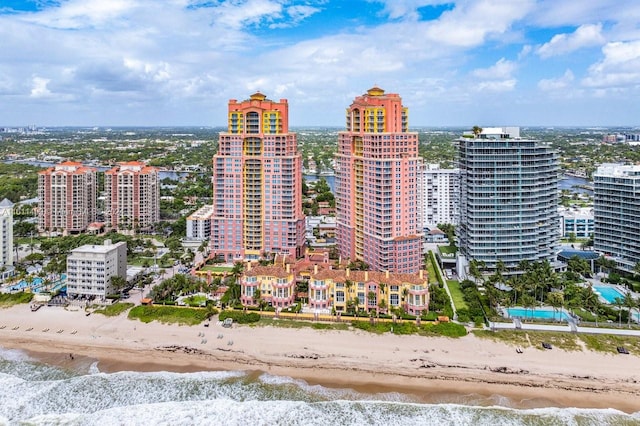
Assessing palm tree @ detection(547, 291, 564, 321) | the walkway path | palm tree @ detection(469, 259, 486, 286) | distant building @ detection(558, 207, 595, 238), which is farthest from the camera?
distant building @ detection(558, 207, 595, 238)

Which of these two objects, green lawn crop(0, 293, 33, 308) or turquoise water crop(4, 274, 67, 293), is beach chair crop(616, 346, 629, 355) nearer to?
turquoise water crop(4, 274, 67, 293)

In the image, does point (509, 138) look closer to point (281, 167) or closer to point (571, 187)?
point (281, 167)

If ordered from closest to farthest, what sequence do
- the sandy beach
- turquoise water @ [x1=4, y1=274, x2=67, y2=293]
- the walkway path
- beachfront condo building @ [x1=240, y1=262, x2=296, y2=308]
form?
1. the sandy beach
2. the walkway path
3. beachfront condo building @ [x1=240, y1=262, x2=296, y2=308]
4. turquoise water @ [x1=4, y1=274, x2=67, y2=293]

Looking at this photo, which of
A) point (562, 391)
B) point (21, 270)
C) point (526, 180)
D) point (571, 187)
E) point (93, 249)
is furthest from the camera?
point (571, 187)

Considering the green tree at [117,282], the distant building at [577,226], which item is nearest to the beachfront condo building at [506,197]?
the distant building at [577,226]

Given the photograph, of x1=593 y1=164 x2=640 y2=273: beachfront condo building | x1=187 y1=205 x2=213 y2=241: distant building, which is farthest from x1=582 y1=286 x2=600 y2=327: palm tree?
x1=187 y1=205 x2=213 y2=241: distant building

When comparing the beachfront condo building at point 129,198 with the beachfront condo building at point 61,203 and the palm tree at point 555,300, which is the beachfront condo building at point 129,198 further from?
the palm tree at point 555,300

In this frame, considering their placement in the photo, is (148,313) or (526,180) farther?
(526,180)

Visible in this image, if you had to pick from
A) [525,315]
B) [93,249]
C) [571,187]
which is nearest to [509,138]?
[525,315]
